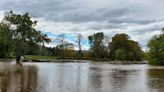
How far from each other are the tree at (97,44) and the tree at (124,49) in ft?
30.8

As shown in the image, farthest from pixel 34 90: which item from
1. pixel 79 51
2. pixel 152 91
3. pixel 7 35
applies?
pixel 79 51

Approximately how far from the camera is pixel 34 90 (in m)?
23.8

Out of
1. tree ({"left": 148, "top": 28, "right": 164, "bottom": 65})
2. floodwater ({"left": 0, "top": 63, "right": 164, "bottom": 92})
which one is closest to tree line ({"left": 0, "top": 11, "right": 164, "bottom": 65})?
tree ({"left": 148, "top": 28, "right": 164, "bottom": 65})

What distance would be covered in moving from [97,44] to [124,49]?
20970 millimetres

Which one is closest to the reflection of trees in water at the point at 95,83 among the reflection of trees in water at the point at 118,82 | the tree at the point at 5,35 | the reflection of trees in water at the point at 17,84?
the reflection of trees in water at the point at 118,82

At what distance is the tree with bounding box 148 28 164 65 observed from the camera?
345ft

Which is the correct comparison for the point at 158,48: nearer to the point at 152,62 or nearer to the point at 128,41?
the point at 152,62

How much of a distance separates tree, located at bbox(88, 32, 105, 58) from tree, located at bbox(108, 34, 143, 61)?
9.40 m

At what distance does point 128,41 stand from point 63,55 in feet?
98.5

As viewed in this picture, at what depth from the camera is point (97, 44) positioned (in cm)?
16950

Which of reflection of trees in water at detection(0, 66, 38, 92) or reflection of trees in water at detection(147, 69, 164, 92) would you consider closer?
reflection of trees in water at detection(0, 66, 38, 92)

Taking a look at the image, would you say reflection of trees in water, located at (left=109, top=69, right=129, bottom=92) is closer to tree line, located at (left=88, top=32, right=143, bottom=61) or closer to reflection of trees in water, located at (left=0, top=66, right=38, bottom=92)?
reflection of trees in water, located at (left=0, top=66, right=38, bottom=92)

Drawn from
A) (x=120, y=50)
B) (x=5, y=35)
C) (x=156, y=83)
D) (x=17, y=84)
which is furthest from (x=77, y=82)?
(x=120, y=50)

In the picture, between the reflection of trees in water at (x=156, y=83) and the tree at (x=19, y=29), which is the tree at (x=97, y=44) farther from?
the reflection of trees in water at (x=156, y=83)
